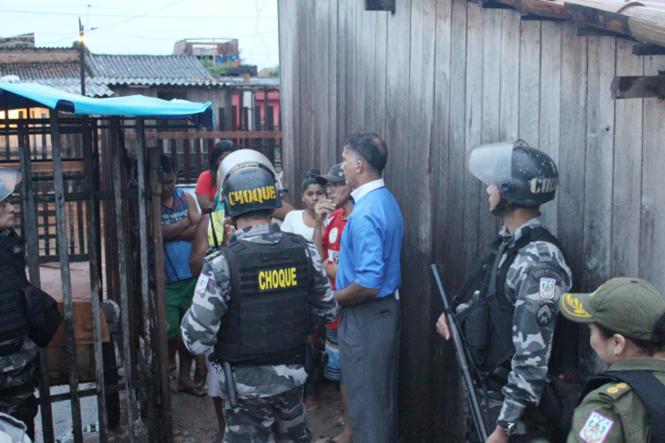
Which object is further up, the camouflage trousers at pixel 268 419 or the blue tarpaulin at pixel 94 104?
the blue tarpaulin at pixel 94 104

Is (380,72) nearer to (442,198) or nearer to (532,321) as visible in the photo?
(442,198)

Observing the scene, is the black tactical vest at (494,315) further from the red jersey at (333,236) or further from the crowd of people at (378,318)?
the red jersey at (333,236)

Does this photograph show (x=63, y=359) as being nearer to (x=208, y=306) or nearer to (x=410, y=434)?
(x=208, y=306)

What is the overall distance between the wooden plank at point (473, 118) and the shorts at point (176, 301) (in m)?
2.62

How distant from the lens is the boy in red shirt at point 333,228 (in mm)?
4984

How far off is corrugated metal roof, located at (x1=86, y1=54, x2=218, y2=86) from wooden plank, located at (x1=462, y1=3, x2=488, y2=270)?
23.5 metres

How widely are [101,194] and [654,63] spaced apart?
10.3 ft

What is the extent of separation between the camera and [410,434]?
5012mm

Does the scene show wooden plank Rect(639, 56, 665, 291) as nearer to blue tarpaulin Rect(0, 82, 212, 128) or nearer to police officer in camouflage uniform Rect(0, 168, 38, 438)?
blue tarpaulin Rect(0, 82, 212, 128)

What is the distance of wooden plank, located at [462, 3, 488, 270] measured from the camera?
400cm

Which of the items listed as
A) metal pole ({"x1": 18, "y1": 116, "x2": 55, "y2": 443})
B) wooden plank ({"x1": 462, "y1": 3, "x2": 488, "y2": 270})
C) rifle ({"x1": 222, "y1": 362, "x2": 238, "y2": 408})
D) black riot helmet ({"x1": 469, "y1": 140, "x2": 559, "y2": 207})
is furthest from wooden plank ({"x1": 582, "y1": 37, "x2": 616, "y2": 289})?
metal pole ({"x1": 18, "y1": 116, "x2": 55, "y2": 443})

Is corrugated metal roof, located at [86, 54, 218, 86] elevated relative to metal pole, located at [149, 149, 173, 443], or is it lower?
elevated

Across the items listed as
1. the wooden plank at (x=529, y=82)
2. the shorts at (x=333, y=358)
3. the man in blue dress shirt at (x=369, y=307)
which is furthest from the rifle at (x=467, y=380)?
the shorts at (x=333, y=358)

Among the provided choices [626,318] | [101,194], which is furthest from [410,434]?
[626,318]
